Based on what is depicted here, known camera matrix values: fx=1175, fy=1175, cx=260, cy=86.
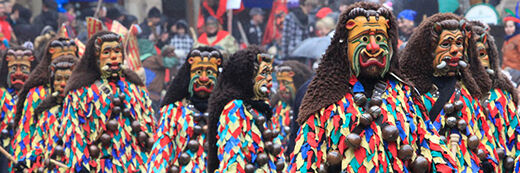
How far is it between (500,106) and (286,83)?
22.6 ft

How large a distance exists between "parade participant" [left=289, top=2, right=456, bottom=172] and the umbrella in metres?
9.35

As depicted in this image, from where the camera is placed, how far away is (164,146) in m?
11.3

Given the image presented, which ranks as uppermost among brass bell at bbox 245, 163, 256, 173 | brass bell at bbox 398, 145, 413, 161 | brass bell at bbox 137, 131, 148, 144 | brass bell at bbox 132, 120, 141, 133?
brass bell at bbox 398, 145, 413, 161

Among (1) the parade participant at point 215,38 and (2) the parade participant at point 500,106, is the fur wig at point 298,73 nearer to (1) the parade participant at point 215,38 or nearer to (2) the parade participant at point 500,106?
(1) the parade participant at point 215,38

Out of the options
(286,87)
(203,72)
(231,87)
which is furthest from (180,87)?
(286,87)

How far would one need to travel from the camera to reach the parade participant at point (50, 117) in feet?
40.7

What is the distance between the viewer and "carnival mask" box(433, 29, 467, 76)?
9.09m

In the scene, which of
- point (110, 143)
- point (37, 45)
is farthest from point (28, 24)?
point (110, 143)

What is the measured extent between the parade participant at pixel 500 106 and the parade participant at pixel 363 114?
1987 mm

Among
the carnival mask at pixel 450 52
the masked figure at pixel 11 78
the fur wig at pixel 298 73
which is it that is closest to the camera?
the carnival mask at pixel 450 52

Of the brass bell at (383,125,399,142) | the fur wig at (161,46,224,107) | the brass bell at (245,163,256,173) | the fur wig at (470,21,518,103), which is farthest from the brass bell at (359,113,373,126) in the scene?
the fur wig at (161,46,224,107)

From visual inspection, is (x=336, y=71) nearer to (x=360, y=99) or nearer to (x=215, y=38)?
(x=360, y=99)

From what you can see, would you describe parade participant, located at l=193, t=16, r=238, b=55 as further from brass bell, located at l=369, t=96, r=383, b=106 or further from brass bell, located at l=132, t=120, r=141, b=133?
brass bell, located at l=369, t=96, r=383, b=106

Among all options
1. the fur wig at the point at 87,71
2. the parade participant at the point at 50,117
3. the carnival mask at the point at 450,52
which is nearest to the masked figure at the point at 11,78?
the parade participant at the point at 50,117
